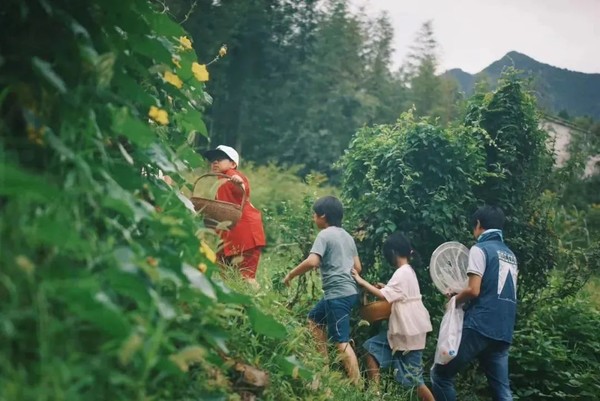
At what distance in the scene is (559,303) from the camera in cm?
691

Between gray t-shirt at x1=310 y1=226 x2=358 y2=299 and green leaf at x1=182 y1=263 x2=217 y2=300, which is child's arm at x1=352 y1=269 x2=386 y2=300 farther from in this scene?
green leaf at x1=182 y1=263 x2=217 y2=300

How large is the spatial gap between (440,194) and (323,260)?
1470 millimetres

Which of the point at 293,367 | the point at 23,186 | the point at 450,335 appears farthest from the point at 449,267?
the point at 23,186

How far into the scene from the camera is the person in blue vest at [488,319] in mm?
4848

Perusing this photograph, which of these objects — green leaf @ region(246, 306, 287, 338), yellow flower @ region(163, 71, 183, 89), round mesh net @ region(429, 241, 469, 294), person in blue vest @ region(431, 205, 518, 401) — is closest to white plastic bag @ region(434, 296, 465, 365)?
person in blue vest @ region(431, 205, 518, 401)

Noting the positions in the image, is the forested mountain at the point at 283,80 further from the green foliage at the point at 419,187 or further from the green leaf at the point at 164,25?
the green leaf at the point at 164,25

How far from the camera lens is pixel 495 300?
486cm

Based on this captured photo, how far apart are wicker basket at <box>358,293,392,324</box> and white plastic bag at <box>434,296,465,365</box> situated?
52 centimetres

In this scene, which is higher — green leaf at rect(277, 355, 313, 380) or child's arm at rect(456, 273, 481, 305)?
child's arm at rect(456, 273, 481, 305)

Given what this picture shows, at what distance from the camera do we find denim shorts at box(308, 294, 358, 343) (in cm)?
506

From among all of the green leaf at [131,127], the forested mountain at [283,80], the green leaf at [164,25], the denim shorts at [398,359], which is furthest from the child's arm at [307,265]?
the forested mountain at [283,80]

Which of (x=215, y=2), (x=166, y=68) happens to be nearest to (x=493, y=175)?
(x=166, y=68)

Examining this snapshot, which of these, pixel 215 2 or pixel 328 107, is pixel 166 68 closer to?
pixel 215 2

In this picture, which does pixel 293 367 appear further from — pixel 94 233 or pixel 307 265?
pixel 307 265
